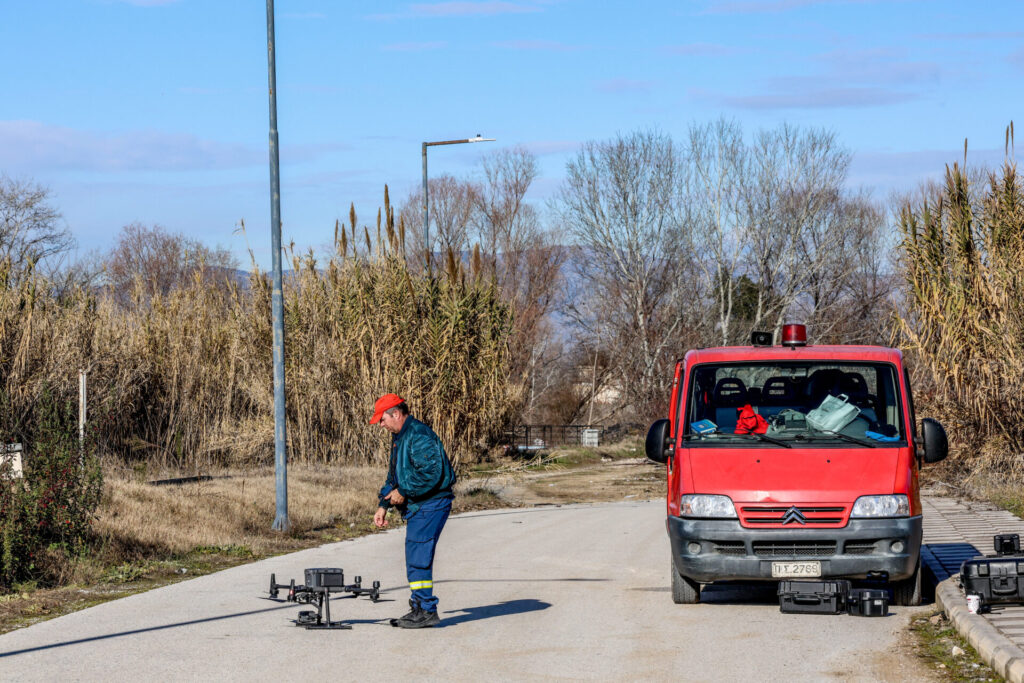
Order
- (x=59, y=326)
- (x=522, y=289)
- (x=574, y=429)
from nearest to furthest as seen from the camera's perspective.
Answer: (x=59, y=326) → (x=574, y=429) → (x=522, y=289)

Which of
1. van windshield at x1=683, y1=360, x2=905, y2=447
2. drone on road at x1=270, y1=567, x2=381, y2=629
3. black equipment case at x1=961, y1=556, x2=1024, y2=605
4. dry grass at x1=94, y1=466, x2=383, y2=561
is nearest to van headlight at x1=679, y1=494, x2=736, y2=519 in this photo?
van windshield at x1=683, y1=360, x2=905, y2=447

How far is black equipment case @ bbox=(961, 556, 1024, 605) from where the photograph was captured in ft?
30.9

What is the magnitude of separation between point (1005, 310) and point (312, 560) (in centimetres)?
1304

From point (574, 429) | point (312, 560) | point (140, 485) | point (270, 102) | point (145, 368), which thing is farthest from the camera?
point (574, 429)

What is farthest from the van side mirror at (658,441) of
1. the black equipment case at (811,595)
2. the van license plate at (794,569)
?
the black equipment case at (811,595)

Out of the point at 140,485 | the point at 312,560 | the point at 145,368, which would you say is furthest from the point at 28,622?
the point at 145,368

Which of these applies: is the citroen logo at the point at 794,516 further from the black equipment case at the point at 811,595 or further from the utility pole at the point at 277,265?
the utility pole at the point at 277,265

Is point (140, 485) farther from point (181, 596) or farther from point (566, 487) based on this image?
point (566, 487)

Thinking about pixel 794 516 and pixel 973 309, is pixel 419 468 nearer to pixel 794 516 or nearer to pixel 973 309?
pixel 794 516

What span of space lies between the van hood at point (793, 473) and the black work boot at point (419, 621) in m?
2.39

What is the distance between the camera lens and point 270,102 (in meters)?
16.8

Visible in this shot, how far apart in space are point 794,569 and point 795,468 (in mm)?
814

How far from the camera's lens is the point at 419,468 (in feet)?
32.4

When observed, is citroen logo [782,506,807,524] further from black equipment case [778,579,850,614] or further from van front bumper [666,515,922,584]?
black equipment case [778,579,850,614]
